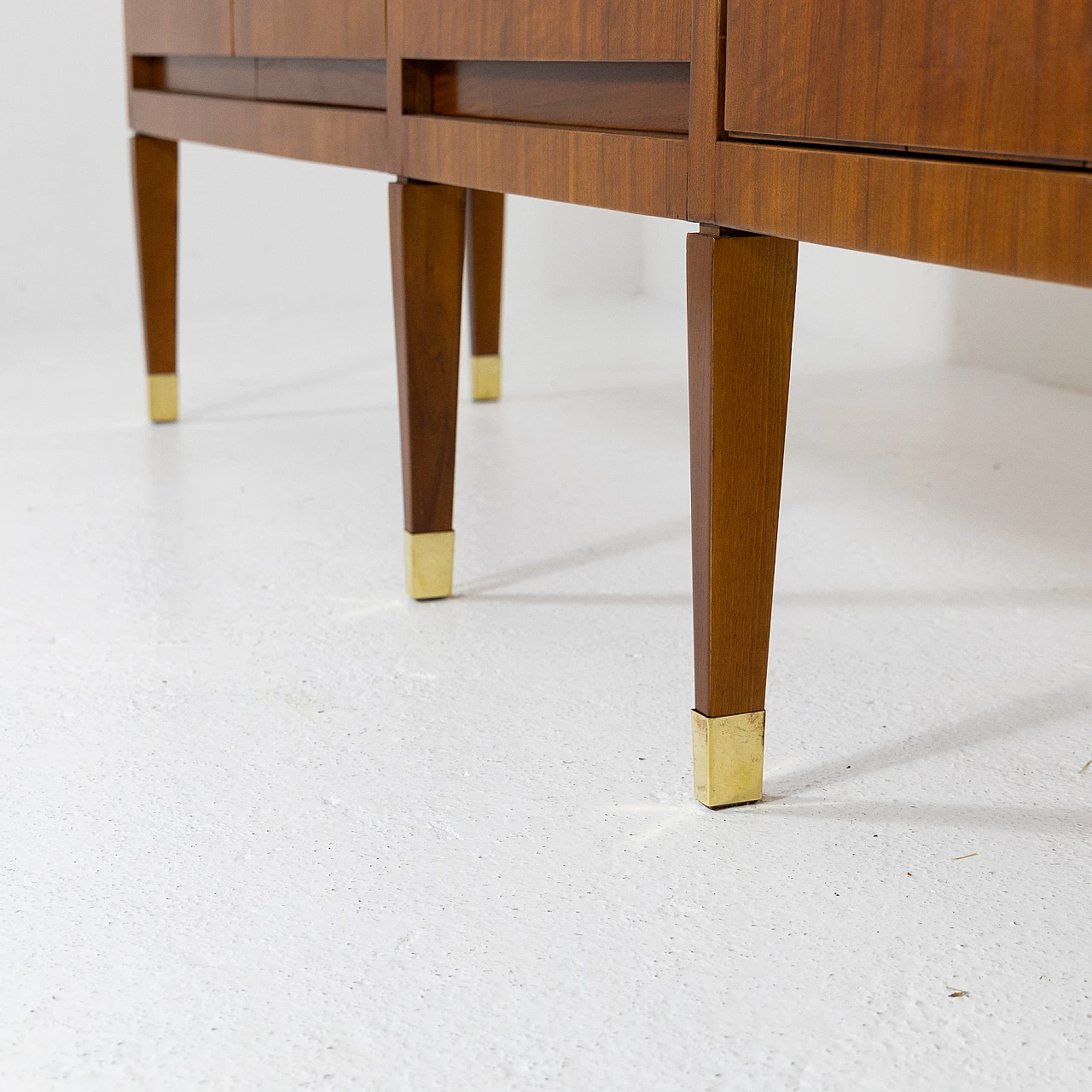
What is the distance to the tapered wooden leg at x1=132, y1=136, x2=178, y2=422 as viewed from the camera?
6.62 ft

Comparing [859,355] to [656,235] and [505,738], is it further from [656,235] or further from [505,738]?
[505,738]

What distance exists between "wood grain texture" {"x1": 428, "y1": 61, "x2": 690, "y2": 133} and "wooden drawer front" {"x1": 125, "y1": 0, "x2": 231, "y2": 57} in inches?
19.6

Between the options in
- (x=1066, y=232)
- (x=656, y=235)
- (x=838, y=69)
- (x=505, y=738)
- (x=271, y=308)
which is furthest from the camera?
(x=656, y=235)

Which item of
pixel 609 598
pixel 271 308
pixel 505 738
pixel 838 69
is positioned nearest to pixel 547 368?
pixel 271 308

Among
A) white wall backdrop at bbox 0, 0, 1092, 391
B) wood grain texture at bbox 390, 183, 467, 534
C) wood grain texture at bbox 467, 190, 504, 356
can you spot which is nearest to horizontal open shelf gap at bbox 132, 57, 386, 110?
wood grain texture at bbox 390, 183, 467, 534

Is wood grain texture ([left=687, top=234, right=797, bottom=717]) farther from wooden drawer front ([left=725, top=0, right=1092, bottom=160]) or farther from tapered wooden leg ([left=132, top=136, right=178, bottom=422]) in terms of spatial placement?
tapered wooden leg ([left=132, top=136, right=178, bottom=422])

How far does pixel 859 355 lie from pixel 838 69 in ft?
7.24

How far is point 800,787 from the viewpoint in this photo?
3.15 ft

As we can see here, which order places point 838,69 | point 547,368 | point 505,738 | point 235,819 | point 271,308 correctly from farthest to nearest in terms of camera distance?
point 271,308 < point 547,368 < point 505,738 < point 235,819 < point 838,69

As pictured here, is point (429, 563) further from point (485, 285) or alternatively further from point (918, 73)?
point (485, 285)

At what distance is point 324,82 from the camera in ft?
4.58

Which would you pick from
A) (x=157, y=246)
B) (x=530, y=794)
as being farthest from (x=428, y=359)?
(x=157, y=246)

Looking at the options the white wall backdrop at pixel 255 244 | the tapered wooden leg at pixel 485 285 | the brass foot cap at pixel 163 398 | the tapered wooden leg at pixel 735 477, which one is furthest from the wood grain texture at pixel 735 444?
the white wall backdrop at pixel 255 244

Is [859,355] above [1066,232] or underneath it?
underneath
